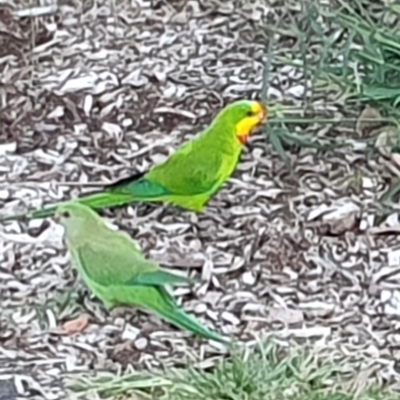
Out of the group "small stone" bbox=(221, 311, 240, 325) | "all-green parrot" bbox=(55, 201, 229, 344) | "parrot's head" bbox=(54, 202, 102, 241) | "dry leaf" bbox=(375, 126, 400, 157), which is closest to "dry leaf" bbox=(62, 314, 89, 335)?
"all-green parrot" bbox=(55, 201, 229, 344)

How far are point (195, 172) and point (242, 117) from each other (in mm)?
169

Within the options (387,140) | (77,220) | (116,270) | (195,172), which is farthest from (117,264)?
(387,140)

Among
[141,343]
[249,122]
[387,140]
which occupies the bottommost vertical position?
[141,343]

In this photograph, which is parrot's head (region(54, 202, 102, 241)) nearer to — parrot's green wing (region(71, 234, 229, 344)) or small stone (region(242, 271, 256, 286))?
parrot's green wing (region(71, 234, 229, 344))

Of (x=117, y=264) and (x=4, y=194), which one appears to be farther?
(x=4, y=194)

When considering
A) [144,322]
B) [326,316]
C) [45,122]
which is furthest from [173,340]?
[45,122]

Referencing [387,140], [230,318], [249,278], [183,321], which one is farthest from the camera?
[387,140]

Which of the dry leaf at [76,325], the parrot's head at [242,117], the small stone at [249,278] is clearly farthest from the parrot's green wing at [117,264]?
the parrot's head at [242,117]

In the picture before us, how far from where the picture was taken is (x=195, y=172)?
2.75 meters

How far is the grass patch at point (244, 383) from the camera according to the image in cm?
239

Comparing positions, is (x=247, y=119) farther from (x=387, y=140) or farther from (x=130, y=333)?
(x=130, y=333)

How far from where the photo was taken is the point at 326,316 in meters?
2.63

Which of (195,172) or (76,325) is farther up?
(195,172)

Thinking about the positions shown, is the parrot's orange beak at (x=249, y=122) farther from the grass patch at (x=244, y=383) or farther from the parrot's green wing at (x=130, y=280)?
the grass patch at (x=244, y=383)
